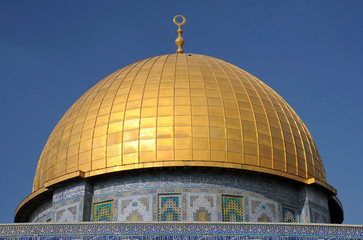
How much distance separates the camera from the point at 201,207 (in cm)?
1984

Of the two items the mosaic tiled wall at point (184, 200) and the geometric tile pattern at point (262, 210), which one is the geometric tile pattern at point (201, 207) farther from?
the geometric tile pattern at point (262, 210)

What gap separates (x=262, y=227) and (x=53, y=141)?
25.1 ft

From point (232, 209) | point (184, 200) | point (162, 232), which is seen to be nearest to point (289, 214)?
point (232, 209)

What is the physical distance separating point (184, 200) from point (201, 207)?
460 mm

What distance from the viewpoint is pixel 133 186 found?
2034 cm

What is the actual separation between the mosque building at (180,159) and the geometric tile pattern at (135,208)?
28 mm

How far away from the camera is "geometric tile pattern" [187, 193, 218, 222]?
1966 cm

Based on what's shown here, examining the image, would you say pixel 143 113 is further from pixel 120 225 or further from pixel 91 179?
pixel 120 225

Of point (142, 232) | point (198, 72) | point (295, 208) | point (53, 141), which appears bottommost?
point (142, 232)

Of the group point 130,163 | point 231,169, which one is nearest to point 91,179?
point 130,163

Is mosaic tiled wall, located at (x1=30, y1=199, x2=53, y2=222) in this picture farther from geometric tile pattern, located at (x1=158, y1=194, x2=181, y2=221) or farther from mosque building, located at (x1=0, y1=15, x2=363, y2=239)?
geometric tile pattern, located at (x1=158, y1=194, x2=181, y2=221)

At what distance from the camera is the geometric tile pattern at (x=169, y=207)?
19703mm

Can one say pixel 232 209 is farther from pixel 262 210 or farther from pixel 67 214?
pixel 67 214

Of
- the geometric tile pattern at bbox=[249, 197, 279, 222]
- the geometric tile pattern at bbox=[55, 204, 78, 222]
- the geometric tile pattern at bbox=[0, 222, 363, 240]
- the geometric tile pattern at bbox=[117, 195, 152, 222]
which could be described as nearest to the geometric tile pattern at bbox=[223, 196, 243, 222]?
the geometric tile pattern at bbox=[249, 197, 279, 222]
